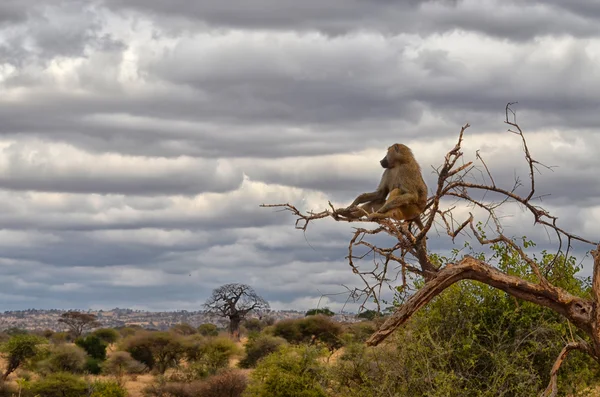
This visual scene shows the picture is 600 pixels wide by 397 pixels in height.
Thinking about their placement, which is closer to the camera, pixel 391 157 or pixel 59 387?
pixel 391 157

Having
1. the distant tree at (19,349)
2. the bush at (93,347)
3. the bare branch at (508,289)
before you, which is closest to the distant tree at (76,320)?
the bush at (93,347)

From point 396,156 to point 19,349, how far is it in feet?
124

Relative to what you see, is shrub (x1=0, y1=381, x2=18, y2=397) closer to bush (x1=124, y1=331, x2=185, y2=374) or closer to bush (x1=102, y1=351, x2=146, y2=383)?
bush (x1=102, y1=351, x2=146, y2=383)

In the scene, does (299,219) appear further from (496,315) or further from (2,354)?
(2,354)

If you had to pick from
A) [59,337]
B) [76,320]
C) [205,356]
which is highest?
[76,320]

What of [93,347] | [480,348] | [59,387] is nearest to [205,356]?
[93,347]

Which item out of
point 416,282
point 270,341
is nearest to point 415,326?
point 416,282

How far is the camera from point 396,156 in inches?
590

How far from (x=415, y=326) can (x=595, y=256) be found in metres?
8.72

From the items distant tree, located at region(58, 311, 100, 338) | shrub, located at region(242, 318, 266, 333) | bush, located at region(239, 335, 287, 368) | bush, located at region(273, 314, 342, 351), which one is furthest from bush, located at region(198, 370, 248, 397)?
distant tree, located at region(58, 311, 100, 338)

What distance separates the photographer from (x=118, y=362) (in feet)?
169

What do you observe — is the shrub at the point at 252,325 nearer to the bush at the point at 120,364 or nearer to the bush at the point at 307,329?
the bush at the point at 307,329

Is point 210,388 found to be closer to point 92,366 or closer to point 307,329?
point 92,366

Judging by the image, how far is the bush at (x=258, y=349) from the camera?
50.0 metres
